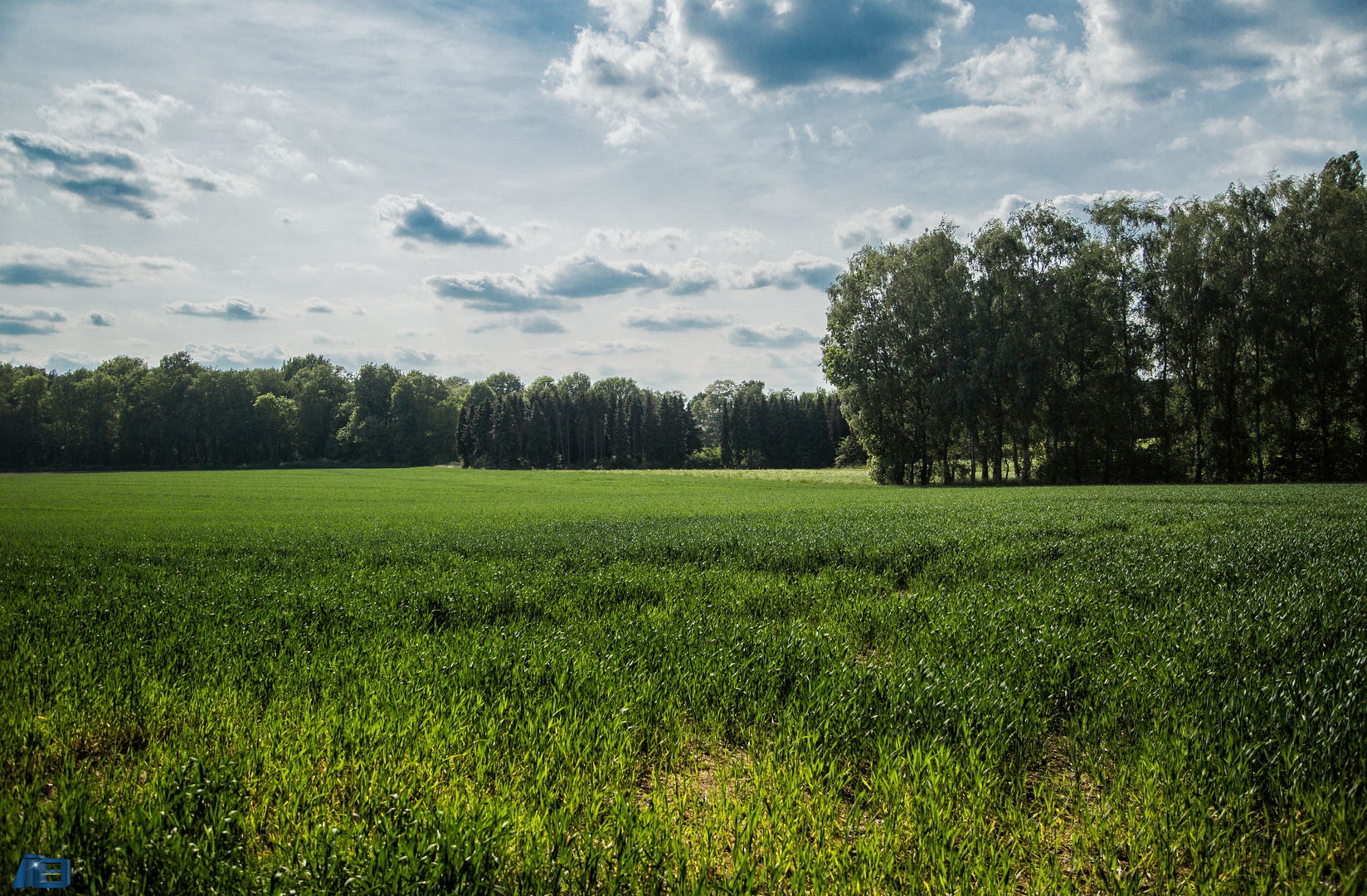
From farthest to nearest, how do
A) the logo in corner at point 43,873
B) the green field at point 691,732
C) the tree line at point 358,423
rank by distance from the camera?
the tree line at point 358,423 < the green field at point 691,732 < the logo in corner at point 43,873

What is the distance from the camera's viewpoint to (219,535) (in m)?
17.0

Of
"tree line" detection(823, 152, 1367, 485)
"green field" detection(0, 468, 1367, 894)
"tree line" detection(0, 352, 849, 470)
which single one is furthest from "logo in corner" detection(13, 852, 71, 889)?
"tree line" detection(0, 352, 849, 470)

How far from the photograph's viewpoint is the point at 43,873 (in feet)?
8.92

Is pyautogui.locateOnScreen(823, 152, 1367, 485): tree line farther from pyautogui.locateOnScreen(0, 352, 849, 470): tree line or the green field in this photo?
pyautogui.locateOnScreen(0, 352, 849, 470): tree line

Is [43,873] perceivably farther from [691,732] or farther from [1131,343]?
[1131,343]

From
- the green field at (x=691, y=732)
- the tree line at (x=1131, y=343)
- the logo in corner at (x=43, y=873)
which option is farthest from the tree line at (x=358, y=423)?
the logo in corner at (x=43, y=873)

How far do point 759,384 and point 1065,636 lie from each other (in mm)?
136405

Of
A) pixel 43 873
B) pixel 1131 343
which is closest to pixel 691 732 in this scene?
pixel 43 873

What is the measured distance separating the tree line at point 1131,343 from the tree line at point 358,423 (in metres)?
66.8

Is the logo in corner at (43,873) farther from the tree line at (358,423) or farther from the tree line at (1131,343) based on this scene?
the tree line at (358,423)

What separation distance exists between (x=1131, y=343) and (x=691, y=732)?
5648 centimetres

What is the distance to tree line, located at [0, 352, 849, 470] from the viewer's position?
342 ft

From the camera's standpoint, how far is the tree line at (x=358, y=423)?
10431cm

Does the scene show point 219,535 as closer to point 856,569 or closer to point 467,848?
point 856,569
